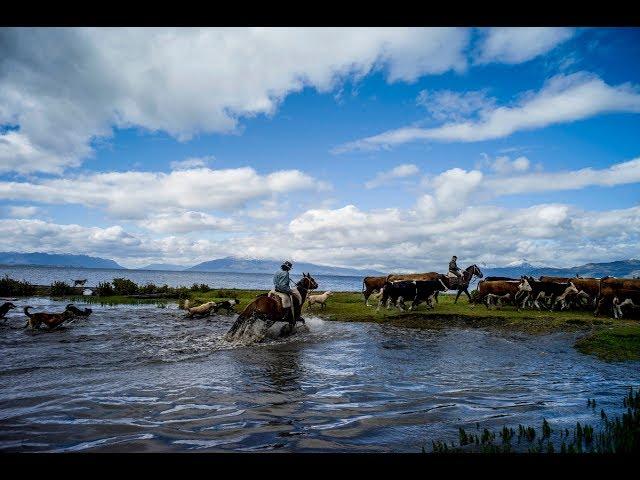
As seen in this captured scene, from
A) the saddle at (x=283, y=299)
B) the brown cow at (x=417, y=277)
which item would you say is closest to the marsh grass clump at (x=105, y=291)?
the saddle at (x=283, y=299)

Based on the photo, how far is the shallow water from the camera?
6898 mm

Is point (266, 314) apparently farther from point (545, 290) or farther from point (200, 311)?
point (545, 290)

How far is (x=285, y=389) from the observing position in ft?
32.7

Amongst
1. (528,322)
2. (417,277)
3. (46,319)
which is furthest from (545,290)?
(46,319)

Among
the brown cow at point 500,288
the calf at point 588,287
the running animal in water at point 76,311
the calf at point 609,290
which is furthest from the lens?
the brown cow at point 500,288

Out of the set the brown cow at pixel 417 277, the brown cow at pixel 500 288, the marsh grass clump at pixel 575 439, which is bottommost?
the marsh grass clump at pixel 575 439

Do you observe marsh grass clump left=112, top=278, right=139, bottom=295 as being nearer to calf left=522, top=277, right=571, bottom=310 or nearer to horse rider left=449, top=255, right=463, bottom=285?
horse rider left=449, top=255, right=463, bottom=285

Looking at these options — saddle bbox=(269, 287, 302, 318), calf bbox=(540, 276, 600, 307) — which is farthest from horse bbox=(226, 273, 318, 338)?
calf bbox=(540, 276, 600, 307)

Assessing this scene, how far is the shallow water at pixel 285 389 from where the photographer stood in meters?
6.90

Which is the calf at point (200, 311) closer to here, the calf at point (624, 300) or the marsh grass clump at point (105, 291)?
the marsh grass clump at point (105, 291)

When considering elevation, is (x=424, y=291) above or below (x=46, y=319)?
above
